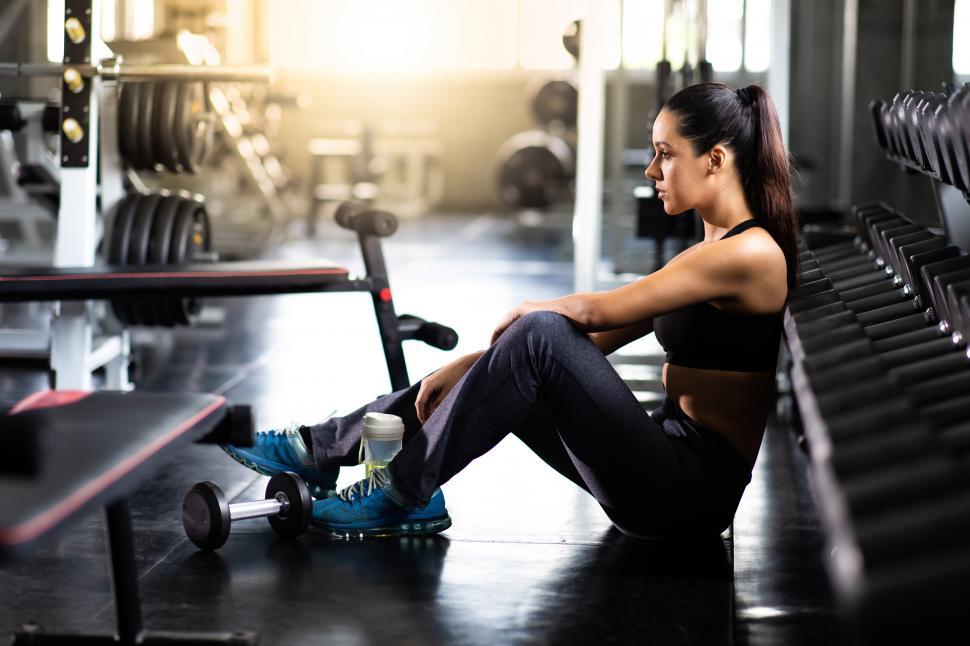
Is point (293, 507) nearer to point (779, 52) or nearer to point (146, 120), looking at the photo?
point (146, 120)

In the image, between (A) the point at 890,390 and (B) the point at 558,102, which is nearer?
(A) the point at 890,390

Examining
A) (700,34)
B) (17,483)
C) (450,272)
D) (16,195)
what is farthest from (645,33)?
(17,483)

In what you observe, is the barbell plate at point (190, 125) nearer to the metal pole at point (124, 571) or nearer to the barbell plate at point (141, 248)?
the barbell plate at point (141, 248)

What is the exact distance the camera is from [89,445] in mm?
1364

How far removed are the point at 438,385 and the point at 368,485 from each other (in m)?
0.24

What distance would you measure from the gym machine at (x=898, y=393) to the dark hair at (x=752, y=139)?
0.12 meters

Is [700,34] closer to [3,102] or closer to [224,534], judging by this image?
[3,102]

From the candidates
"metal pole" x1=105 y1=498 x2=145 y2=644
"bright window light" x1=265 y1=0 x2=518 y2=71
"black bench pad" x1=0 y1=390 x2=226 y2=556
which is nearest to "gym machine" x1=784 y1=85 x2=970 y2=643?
"black bench pad" x1=0 y1=390 x2=226 y2=556

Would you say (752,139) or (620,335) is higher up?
(752,139)

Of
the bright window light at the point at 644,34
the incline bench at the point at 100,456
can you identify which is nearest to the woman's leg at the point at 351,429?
the incline bench at the point at 100,456

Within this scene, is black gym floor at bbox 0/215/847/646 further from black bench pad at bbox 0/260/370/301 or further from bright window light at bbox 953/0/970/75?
bright window light at bbox 953/0/970/75

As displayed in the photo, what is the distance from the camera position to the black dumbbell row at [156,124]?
3.79 metres

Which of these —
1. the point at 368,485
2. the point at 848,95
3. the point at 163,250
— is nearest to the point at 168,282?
the point at 163,250

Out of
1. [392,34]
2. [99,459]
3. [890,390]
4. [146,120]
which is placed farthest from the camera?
[392,34]
